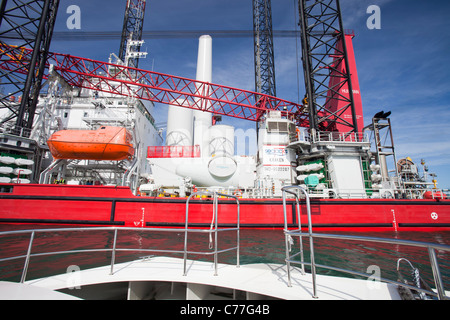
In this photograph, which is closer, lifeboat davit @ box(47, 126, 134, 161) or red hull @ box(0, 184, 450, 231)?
red hull @ box(0, 184, 450, 231)

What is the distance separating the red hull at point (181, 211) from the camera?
30.5 ft

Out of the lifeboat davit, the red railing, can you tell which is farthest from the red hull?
the red railing

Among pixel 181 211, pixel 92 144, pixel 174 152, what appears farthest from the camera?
pixel 174 152

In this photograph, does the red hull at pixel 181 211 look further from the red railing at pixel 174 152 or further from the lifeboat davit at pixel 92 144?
the red railing at pixel 174 152

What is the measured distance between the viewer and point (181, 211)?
946cm

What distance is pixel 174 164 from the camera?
14.8 m

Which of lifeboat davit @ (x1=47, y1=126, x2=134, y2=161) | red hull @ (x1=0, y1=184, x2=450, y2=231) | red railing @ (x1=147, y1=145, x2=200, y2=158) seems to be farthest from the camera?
red railing @ (x1=147, y1=145, x2=200, y2=158)

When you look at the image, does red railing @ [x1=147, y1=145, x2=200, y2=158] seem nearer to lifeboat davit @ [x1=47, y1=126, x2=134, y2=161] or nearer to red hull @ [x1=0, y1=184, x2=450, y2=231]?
lifeboat davit @ [x1=47, y1=126, x2=134, y2=161]

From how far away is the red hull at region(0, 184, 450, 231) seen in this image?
9.30 m

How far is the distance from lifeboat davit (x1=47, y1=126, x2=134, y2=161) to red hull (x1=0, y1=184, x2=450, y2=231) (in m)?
2.14

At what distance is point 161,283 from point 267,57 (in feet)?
96.3

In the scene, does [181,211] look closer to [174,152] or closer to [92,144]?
[92,144]

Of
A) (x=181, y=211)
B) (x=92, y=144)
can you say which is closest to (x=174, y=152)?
(x=92, y=144)

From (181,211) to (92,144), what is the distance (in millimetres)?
5878
